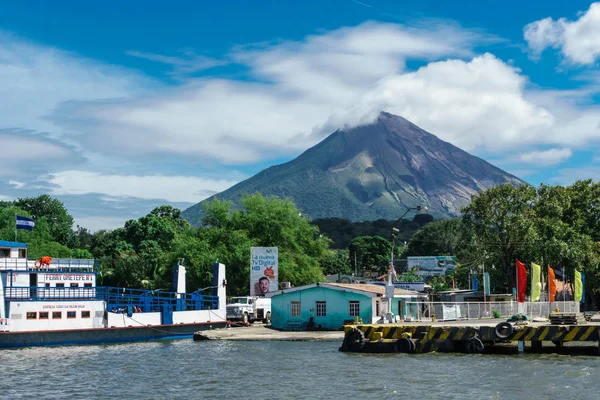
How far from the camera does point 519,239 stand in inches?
2618

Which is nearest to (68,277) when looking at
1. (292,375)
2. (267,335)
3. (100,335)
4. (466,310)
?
(100,335)

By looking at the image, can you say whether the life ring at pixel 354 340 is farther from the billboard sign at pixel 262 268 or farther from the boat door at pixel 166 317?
the billboard sign at pixel 262 268

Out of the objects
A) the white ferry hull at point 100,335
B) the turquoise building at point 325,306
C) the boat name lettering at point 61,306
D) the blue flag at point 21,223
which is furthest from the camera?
the blue flag at point 21,223

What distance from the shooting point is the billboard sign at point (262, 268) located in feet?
199

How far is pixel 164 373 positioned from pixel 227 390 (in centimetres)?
539

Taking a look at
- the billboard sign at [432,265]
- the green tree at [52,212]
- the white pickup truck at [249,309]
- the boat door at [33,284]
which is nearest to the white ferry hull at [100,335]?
the boat door at [33,284]

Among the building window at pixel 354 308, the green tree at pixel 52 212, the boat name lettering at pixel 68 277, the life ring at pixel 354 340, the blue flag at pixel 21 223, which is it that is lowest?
the life ring at pixel 354 340

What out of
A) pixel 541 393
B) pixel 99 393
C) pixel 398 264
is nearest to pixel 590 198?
pixel 541 393

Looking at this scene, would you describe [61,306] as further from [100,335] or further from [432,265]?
[432,265]

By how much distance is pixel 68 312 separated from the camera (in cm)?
4475

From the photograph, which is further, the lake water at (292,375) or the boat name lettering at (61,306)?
the boat name lettering at (61,306)

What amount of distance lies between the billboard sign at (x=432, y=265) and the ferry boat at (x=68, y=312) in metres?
81.9

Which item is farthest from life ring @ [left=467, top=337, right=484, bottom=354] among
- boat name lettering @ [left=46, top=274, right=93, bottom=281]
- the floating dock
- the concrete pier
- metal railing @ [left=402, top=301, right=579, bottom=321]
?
boat name lettering @ [left=46, top=274, right=93, bottom=281]

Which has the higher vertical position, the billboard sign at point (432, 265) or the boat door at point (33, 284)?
the billboard sign at point (432, 265)
